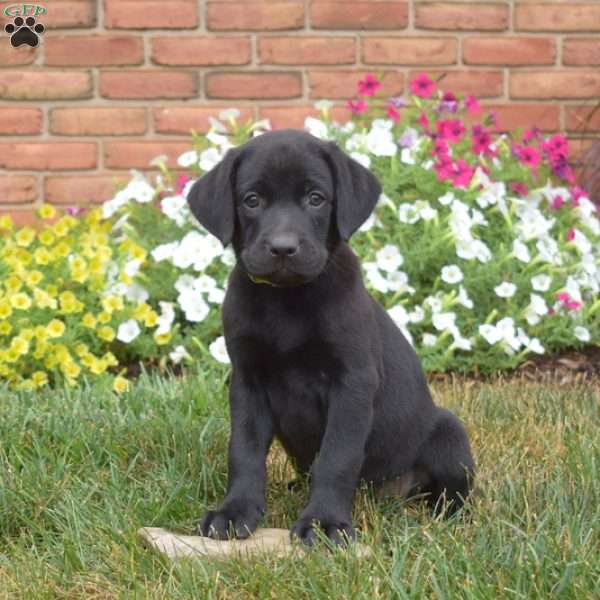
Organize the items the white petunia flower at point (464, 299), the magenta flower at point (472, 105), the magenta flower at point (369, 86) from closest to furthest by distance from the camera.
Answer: the white petunia flower at point (464, 299)
the magenta flower at point (369, 86)
the magenta flower at point (472, 105)

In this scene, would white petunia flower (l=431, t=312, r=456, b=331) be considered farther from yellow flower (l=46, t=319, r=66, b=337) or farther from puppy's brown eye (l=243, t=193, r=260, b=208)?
puppy's brown eye (l=243, t=193, r=260, b=208)

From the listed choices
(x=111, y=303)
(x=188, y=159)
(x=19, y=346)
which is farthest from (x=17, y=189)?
(x=19, y=346)

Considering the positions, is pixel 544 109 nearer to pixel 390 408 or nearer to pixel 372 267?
pixel 372 267

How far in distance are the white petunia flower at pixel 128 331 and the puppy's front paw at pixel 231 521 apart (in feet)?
7.71

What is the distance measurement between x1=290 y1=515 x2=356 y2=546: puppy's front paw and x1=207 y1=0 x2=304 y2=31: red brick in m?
3.97

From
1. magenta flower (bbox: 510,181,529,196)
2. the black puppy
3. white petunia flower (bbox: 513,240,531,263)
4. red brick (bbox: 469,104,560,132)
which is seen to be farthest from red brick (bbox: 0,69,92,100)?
the black puppy

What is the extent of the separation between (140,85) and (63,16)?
58 cm

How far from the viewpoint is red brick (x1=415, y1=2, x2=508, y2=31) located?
630 cm

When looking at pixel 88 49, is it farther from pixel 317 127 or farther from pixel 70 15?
pixel 317 127

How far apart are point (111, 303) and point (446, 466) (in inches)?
95.1

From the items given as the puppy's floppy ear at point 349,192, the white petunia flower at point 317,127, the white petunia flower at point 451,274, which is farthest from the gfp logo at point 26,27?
the puppy's floppy ear at point 349,192

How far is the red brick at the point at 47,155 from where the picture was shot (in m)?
6.15

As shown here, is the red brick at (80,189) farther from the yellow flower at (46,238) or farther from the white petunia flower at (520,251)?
the white petunia flower at (520,251)

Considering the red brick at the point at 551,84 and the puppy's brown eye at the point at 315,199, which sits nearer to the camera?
the puppy's brown eye at the point at 315,199
